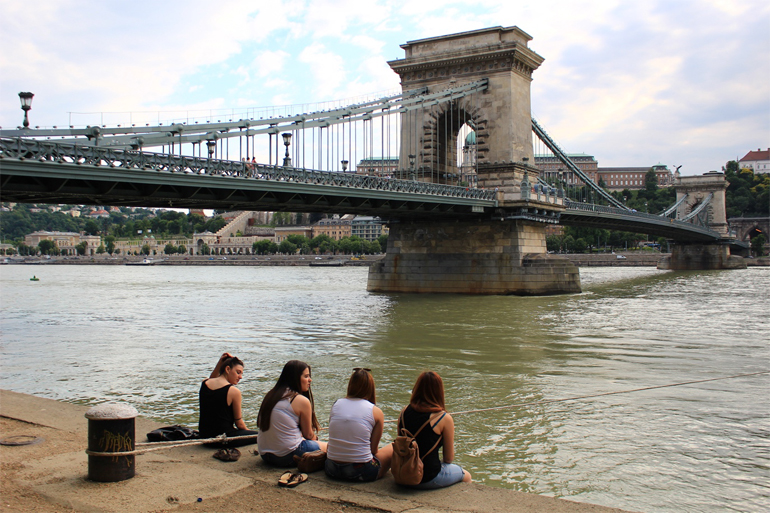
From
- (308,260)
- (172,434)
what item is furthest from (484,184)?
(308,260)

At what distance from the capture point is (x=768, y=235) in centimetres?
10506

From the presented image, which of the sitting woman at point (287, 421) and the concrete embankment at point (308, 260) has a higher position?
the concrete embankment at point (308, 260)

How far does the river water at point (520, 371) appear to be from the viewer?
7.23 metres

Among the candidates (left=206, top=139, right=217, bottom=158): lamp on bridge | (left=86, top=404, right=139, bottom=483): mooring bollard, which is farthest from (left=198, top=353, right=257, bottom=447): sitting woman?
(left=206, top=139, right=217, bottom=158): lamp on bridge

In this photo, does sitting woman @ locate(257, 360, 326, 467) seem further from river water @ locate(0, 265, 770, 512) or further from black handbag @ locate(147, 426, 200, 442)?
river water @ locate(0, 265, 770, 512)

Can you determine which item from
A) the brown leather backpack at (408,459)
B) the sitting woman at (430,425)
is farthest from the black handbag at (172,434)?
the sitting woman at (430,425)

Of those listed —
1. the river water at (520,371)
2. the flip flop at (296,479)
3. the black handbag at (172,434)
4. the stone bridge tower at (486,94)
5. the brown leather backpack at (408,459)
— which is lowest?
the river water at (520,371)

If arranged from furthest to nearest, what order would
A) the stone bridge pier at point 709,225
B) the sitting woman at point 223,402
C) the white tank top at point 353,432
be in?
the stone bridge pier at point 709,225, the sitting woman at point 223,402, the white tank top at point 353,432

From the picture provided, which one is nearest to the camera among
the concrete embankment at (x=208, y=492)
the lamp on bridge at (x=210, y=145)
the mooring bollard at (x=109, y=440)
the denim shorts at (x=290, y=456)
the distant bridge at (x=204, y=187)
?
the concrete embankment at (x=208, y=492)

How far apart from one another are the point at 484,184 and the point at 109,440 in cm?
3200

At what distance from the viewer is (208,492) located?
514 centimetres

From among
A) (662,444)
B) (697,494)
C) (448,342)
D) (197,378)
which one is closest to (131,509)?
(697,494)

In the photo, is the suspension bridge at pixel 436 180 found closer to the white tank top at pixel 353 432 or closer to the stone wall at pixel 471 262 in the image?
the stone wall at pixel 471 262

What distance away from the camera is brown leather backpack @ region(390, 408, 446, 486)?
5.12 metres
